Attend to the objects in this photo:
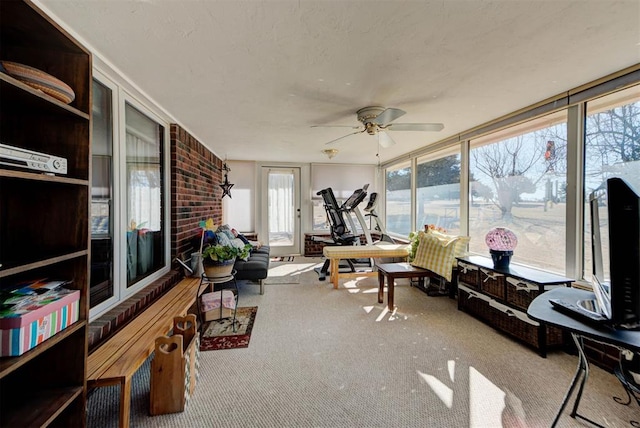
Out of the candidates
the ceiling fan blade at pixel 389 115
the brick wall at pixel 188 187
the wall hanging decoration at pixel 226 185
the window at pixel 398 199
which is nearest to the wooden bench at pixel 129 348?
the brick wall at pixel 188 187

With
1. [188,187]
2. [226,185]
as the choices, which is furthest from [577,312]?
[226,185]

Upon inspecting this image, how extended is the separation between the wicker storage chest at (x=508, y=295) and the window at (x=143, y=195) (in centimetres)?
329

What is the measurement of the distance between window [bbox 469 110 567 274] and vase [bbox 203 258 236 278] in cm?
310

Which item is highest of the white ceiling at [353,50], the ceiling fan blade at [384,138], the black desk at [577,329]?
the white ceiling at [353,50]

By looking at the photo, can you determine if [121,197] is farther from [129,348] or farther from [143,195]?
[129,348]

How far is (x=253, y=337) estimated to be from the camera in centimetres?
234

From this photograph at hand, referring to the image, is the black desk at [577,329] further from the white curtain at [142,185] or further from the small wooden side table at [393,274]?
the white curtain at [142,185]

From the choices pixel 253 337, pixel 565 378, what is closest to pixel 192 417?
pixel 253 337

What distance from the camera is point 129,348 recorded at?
4.95 feet

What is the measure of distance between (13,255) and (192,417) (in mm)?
1207

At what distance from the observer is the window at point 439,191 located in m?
3.87

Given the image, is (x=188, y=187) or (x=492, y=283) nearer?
(x=492, y=283)

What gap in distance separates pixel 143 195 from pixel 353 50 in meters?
2.18

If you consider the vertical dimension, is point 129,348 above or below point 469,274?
below
